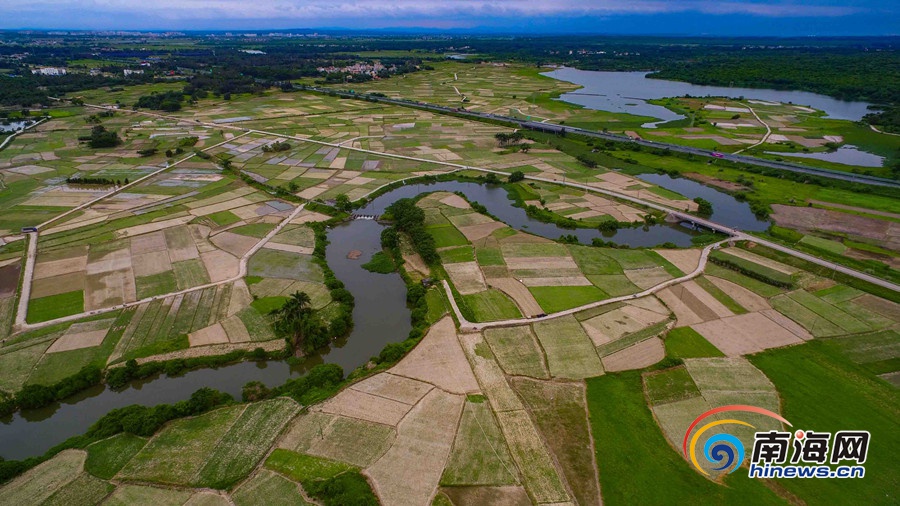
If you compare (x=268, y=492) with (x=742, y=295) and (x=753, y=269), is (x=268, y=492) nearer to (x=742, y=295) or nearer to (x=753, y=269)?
(x=742, y=295)

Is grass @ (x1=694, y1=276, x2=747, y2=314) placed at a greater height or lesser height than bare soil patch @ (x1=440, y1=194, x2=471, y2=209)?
lesser

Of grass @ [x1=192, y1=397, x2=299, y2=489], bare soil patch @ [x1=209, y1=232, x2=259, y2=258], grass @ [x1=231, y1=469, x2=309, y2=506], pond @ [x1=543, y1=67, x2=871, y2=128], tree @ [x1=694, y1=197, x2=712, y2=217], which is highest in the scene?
pond @ [x1=543, y1=67, x2=871, y2=128]

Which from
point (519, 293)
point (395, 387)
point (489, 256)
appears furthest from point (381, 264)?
point (395, 387)

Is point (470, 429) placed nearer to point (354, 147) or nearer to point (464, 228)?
point (464, 228)

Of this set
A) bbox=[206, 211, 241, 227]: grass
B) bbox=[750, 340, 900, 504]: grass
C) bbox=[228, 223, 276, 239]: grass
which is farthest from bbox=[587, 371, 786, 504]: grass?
bbox=[206, 211, 241, 227]: grass

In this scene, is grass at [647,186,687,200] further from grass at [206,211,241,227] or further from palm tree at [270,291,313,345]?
grass at [206,211,241,227]

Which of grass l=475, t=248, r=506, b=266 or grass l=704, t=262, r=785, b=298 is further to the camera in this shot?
grass l=475, t=248, r=506, b=266

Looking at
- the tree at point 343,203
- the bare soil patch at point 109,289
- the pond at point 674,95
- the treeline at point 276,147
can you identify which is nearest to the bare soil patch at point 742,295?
the tree at point 343,203

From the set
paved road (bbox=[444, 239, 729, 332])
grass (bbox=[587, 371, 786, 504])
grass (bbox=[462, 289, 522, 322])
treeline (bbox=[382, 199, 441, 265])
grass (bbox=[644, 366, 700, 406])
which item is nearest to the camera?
grass (bbox=[587, 371, 786, 504])
